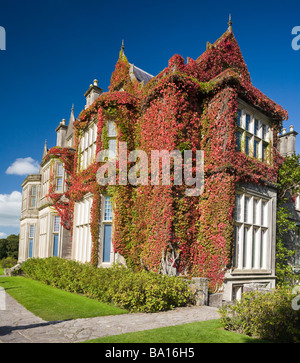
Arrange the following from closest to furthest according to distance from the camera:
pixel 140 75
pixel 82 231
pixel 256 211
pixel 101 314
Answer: pixel 101 314 < pixel 256 211 < pixel 82 231 < pixel 140 75

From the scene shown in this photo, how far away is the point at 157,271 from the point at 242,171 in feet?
15.9

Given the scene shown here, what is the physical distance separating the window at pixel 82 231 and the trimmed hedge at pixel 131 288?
7.10ft

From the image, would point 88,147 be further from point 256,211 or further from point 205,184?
point 256,211

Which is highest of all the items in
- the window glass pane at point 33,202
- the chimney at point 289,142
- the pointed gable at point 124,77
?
the pointed gable at point 124,77

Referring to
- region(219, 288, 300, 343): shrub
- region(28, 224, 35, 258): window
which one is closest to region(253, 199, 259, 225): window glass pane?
region(219, 288, 300, 343): shrub

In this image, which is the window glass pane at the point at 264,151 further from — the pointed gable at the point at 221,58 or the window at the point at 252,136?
the pointed gable at the point at 221,58

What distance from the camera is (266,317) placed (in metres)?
6.87

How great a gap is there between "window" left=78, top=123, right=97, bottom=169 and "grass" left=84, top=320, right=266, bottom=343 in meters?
9.96

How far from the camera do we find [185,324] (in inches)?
302

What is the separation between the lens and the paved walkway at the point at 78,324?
253 inches

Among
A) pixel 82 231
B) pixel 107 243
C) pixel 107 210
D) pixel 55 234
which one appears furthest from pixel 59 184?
pixel 107 243

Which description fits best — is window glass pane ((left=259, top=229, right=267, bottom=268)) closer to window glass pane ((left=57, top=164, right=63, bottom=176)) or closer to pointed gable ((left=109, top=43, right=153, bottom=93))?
pointed gable ((left=109, top=43, right=153, bottom=93))

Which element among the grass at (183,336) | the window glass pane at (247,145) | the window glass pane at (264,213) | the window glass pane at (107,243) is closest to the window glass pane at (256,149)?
the window glass pane at (247,145)

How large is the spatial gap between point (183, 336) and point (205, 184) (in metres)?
6.99
